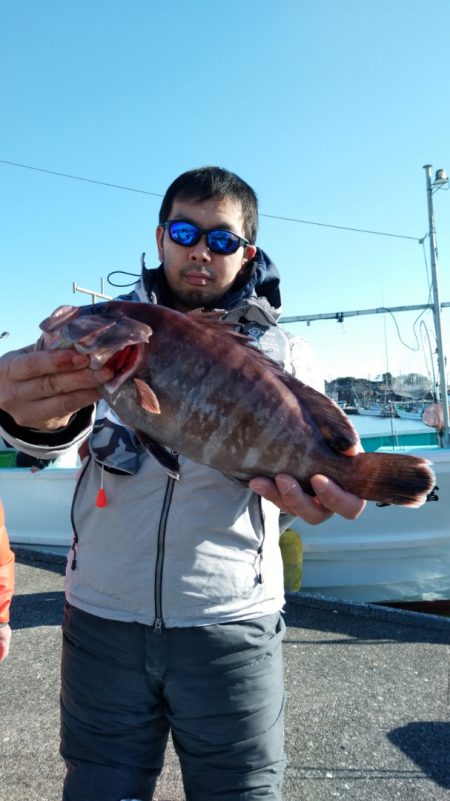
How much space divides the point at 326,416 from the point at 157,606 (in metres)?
0.96

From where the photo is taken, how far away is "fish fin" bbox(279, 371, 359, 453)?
6.66ft

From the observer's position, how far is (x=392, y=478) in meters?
1.95

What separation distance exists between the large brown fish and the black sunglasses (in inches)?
24.1

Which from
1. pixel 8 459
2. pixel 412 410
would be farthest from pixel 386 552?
pixel 412 410

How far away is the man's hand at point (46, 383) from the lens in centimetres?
187

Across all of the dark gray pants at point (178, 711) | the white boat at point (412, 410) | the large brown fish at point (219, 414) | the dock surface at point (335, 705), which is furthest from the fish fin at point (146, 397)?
the white boat at point (412, 410)

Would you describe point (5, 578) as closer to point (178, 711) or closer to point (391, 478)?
point (178, 711)

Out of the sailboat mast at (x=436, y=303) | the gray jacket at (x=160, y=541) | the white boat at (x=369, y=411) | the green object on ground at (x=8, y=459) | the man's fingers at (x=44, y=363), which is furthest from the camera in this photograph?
the white boat at (x=369, y=411)

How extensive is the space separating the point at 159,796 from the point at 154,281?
308 centimetres

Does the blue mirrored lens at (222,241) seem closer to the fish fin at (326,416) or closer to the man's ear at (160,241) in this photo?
the man's ear at (160,241)

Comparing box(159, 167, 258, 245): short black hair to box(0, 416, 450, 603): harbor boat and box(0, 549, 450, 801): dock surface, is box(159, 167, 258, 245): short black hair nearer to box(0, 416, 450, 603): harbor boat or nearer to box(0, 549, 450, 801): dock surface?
box(0, 549, 450, 801): dock surface

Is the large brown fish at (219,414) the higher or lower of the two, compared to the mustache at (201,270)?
lower

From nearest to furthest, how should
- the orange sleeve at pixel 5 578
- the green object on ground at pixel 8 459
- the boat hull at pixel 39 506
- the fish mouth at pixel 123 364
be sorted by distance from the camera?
the fish mouth at pixel 123 364 < the orange sleeve at pixel 5 578 < the boat hull at pixel 39 506 < the green object on ground at pixel 8 459

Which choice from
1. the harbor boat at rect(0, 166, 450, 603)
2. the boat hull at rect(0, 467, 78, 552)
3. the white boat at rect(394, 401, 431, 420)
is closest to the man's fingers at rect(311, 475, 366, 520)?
the harbor boat at rect(0, 166, 450, 603)
